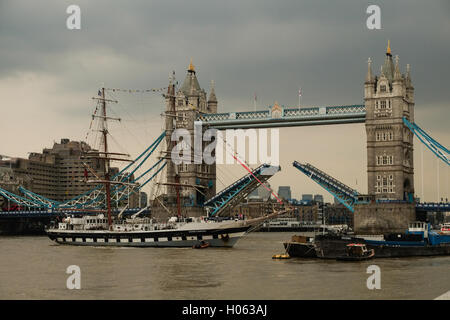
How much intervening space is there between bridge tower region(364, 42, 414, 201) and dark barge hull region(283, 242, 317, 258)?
3653cm

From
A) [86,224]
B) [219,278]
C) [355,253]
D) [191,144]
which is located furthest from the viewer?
[191,144]

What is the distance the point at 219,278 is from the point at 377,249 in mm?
15394

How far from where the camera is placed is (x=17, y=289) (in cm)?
2823

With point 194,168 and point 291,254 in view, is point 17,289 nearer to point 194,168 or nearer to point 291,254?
point 291,254

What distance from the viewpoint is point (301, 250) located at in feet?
141

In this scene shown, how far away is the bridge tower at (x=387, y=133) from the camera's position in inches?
3031

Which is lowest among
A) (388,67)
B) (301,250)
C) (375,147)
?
(301,250)

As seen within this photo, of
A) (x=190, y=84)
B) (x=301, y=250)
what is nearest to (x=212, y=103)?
(x=190, y=84)

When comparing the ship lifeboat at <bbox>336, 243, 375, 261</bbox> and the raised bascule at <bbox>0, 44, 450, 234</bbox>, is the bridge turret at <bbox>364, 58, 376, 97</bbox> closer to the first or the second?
the raised bascule at <bbox>0, 44, 450, 234</bbox>

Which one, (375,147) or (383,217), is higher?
(375,147)

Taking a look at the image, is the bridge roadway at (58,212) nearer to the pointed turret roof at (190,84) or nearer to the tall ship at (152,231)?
the pointed turret roof at (190,84)

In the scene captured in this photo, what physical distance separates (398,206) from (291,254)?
3361 cm

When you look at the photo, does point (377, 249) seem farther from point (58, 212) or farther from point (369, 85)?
point (58, 212)
